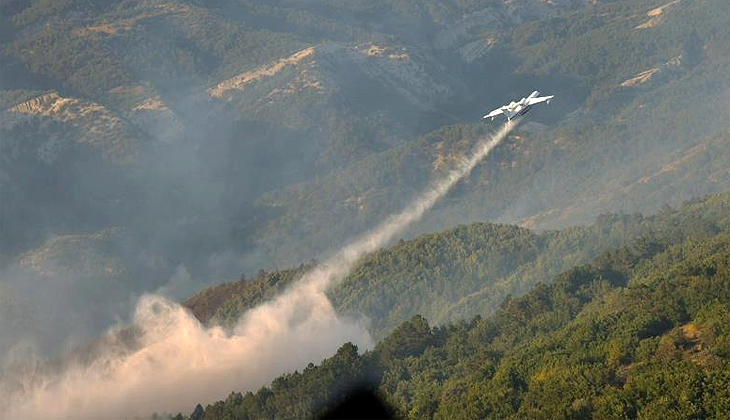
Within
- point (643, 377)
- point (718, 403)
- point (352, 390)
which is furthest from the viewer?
point (352, 390)

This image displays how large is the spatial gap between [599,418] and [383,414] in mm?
46546

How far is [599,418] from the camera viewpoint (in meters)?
129

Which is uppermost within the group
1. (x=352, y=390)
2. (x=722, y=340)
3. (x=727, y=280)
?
(x=722, y=340)

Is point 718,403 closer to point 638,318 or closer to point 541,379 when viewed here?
point 541,379

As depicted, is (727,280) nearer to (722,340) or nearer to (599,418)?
(722,340)

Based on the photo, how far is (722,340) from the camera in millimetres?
140000

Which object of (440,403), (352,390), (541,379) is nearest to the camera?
(541,379)

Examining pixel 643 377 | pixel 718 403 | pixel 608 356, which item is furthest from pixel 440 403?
pixel 718 403

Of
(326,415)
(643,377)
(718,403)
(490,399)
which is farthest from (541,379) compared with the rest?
(326,415)

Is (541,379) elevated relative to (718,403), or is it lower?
lower

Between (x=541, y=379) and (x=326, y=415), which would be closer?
(x=541, y=379)

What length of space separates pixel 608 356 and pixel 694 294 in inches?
1020

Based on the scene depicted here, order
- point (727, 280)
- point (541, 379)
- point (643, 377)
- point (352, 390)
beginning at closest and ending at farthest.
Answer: point (643, 377)
point (541, 379)
point (727, 280)
point (352, 390)

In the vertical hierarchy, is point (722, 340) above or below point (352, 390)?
above
